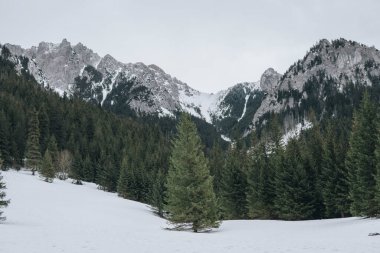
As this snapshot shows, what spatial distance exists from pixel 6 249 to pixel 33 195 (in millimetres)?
36747

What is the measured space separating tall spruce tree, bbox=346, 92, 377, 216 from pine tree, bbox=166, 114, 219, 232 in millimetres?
16547

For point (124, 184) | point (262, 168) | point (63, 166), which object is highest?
point (63, 166)

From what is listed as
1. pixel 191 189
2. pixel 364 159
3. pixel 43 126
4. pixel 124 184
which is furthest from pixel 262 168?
pixel 43 126

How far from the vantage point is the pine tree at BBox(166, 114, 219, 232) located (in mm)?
32531

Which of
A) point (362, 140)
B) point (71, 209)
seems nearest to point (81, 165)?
point (71, 209)

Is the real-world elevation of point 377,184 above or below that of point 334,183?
below

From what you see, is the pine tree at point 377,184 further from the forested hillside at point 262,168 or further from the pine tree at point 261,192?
the pine tree at point 261,192

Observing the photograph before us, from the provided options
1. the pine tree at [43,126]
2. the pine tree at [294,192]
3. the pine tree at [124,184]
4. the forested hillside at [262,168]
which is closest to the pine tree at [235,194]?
the forested hillside at [262,168]

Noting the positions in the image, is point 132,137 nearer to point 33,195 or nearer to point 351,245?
point 33,195

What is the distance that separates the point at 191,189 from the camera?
32.4 meters

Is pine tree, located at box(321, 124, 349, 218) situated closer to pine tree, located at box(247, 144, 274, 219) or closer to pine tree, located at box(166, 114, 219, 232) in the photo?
pine tree, located at box(247, 144, 274, 219)

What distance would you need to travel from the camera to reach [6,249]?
16.8m

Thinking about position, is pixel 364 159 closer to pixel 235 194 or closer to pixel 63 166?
pixel 235 194

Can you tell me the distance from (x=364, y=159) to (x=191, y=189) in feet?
64.5
